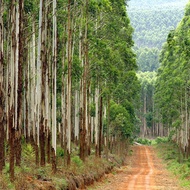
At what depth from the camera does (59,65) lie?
29.2m

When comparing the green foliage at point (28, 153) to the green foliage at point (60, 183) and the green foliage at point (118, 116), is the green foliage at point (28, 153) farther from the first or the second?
the green foliage at point (118, 116)

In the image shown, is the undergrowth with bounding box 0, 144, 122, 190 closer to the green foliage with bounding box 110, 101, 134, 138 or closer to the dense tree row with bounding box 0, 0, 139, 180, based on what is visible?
the dense tree row with bounding box 0, 0, 139, 180

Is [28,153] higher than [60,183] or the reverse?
higher

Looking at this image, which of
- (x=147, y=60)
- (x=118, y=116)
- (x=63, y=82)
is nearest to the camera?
(x=63, y=82)

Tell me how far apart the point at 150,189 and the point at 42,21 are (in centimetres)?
934

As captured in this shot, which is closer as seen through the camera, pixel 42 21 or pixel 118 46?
pixel 42 21

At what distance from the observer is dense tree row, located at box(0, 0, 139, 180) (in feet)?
57.3

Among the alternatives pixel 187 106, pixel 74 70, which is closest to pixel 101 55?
pixel 74 70

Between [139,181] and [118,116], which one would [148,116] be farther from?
[139,181]

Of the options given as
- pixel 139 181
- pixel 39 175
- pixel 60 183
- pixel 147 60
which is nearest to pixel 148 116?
pixel 139 181

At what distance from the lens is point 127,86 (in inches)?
1720

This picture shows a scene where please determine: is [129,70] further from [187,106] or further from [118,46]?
[118,46]

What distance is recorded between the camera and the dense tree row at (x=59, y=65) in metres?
17.5

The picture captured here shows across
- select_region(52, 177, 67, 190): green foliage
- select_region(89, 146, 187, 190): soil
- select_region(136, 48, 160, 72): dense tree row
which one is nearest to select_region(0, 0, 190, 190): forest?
select_region(52, 177, 67, 190): green foliage
